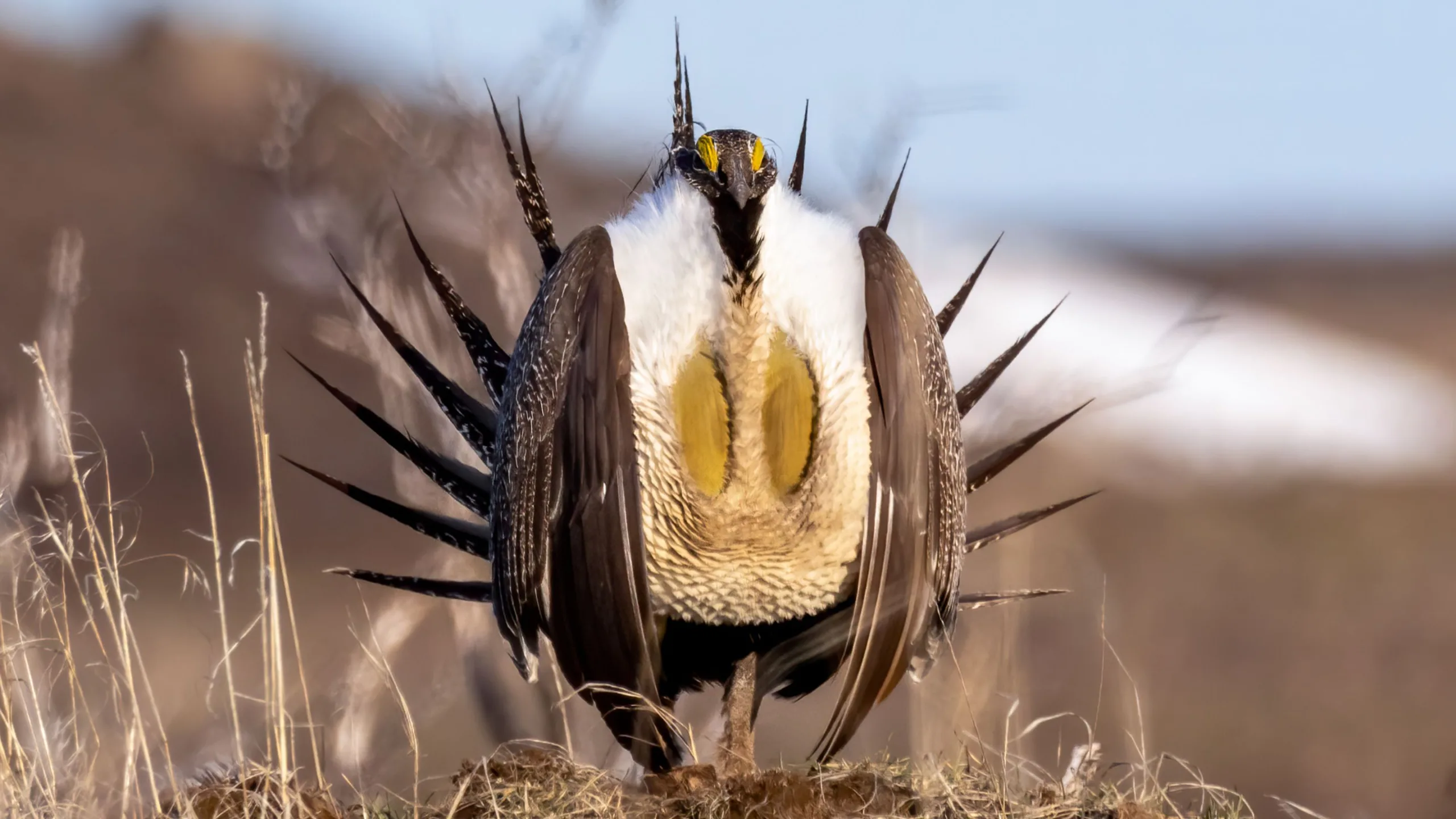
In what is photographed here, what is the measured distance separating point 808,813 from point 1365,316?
21.0 meters

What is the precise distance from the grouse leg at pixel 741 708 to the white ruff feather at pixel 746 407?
285mm

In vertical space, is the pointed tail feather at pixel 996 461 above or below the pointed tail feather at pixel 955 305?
below

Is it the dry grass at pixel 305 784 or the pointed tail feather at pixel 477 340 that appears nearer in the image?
the dry grass at pixel 305 784

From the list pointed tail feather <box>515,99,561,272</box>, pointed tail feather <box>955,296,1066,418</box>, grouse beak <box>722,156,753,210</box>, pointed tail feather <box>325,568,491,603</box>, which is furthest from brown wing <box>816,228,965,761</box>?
pointed tail feather <box>325,568,491,603</box>

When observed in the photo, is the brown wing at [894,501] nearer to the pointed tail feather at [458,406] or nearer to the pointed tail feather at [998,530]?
the pointed tail feather at [998,530]

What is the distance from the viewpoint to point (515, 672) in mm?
5852

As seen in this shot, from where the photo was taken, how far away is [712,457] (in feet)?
9.24

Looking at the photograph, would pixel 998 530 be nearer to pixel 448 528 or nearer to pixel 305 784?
pixel 448 528

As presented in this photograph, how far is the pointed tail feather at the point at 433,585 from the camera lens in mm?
3227

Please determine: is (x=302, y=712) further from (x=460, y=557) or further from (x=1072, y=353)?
(x=1072, y=353)

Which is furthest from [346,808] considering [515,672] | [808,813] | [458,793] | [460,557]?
[515,672]

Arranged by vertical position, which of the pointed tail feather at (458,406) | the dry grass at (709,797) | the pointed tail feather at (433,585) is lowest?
the dry grass at (709,797)

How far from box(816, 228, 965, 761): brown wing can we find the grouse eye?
35 cm

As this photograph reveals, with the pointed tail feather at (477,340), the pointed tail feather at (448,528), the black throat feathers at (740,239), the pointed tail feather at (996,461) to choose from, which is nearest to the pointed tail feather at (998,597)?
the pointed tail feather at (996,461)
